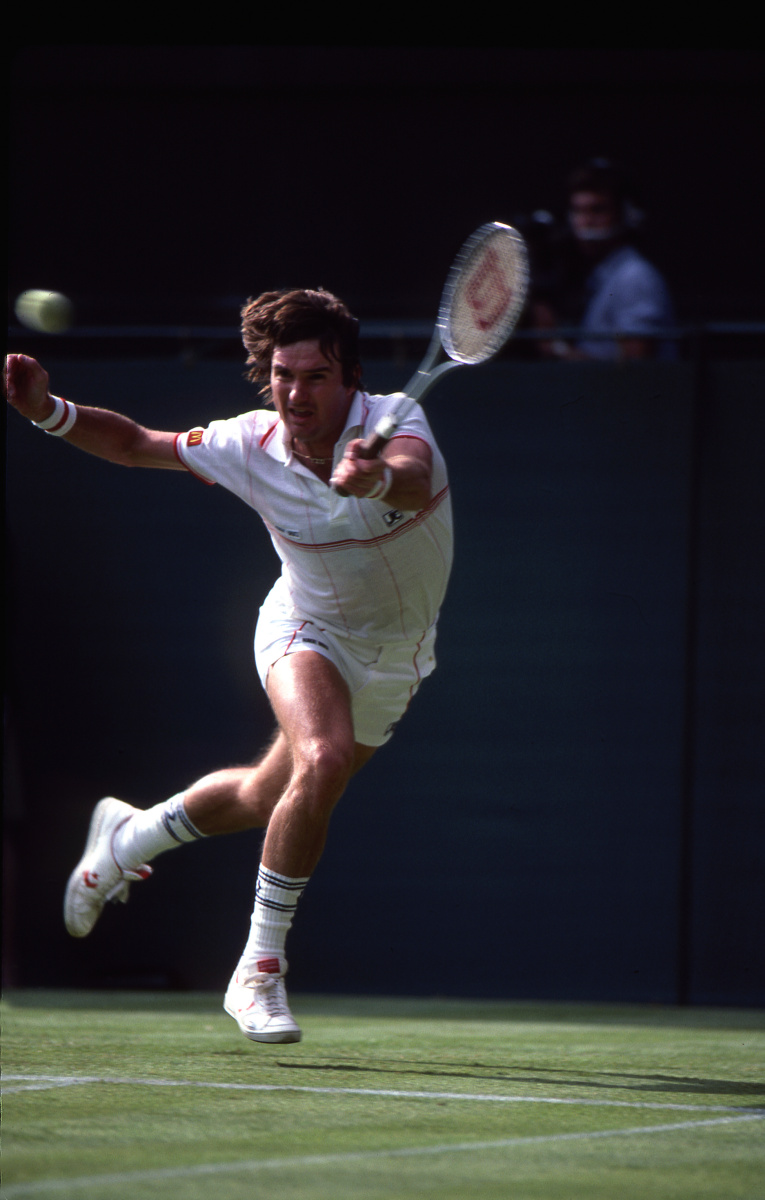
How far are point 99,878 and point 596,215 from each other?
11.6 feet

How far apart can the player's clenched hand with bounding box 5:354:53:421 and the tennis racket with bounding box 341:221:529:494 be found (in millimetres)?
956

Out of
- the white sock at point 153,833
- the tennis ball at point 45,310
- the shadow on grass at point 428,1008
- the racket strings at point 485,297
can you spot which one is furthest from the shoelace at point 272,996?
the tennis ball at point 45,310

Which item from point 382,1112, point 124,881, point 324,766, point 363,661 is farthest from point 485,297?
point 382,1112

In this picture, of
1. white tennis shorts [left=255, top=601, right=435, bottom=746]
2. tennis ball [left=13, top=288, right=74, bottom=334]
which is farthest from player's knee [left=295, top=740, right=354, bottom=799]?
tennis ball [left=13, top=288, right=74, bottom=334]

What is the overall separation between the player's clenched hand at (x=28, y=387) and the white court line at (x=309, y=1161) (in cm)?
224

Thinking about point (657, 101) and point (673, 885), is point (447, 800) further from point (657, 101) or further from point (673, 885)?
point (657, 101)

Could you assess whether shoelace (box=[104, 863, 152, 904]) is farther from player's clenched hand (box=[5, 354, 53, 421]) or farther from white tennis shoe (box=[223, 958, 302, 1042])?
player's clenched hand (box=[5, 354, 53, 421])

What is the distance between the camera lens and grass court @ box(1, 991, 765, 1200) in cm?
276

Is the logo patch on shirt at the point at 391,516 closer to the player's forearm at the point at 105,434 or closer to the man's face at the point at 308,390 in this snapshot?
the man's face at the point at 308,390

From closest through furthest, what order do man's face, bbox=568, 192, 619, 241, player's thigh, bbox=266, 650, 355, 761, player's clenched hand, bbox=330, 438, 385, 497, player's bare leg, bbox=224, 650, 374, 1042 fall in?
1. player's clenched hand, bbox=330, 438, 385, 497
2. player's bare leg, bbox=224, 650, 374, 1042
3. player's thigh, bbox=266, 650, 355, 761
4. man's face, bbox=568, 192, 619, 241

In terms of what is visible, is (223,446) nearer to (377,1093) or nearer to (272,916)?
(272,916)

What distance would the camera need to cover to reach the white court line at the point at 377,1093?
3.67 m

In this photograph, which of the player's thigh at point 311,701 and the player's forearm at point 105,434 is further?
the player's forearm at point 105,434

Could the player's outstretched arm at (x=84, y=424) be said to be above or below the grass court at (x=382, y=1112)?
above
